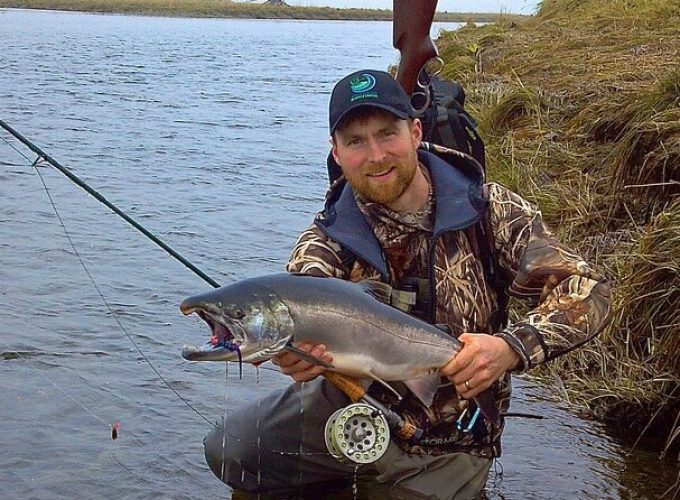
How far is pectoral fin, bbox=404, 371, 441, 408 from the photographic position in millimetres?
3596

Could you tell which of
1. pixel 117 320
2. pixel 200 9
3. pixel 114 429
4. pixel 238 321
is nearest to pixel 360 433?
pixel 238 321

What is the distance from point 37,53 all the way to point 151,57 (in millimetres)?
3503

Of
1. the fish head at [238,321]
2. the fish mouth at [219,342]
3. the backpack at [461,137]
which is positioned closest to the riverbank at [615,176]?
the backpack at [461,137]

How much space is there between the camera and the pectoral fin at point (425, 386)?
3.60 metres

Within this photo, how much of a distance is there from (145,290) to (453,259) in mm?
4109

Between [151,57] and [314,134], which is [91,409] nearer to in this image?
[314,134]

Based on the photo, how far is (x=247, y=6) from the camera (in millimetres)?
76938

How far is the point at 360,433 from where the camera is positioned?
12.9 ft

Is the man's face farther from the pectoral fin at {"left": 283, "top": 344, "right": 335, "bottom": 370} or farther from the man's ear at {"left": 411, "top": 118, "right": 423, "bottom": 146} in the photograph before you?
the pectoral fin at {"left": 283, "top": 344, "right": 335, "bottom": 370}

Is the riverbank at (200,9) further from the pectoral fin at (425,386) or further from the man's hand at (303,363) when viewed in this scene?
the man's hand at (303,363)

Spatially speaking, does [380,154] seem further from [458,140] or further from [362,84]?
[458,140]

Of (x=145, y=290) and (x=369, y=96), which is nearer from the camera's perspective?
(x=369, y=96)

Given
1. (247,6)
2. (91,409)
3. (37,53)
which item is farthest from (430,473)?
(247,6)

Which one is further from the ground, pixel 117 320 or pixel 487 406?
pixel 487 406
